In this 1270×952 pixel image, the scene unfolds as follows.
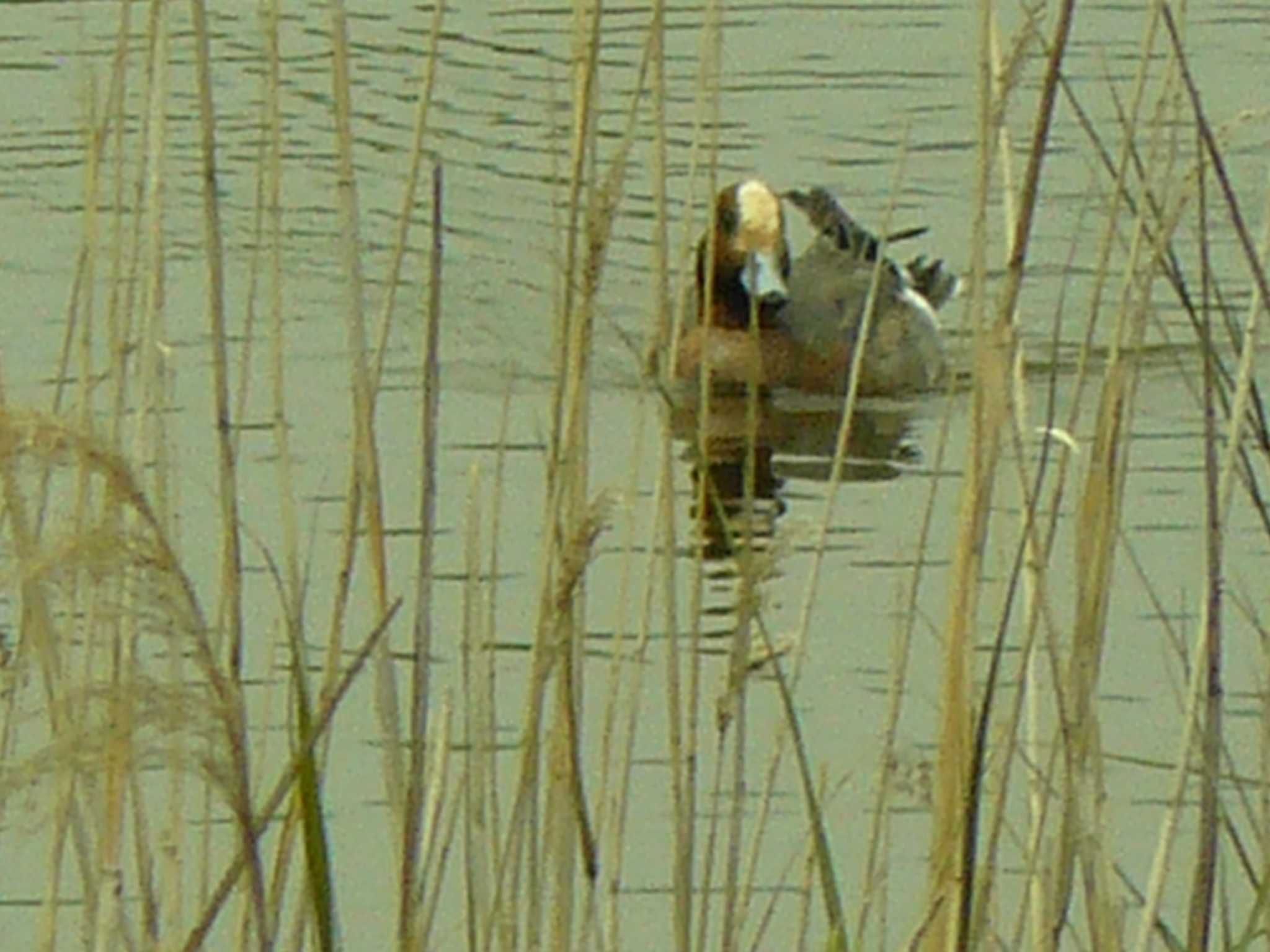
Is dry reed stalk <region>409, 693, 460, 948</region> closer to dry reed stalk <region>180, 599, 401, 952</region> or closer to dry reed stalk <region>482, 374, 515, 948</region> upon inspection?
dry reed stalk <region>482, 374, 515, 948</region>

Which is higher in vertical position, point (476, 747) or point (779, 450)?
point (476, 747)

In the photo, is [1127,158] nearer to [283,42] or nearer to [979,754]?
[979,754]

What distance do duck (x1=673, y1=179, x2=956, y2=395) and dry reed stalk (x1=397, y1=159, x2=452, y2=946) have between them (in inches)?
202

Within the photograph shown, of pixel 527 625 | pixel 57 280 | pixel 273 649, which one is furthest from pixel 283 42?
pixel 273 649

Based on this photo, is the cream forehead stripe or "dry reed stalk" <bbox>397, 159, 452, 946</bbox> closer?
"dry reed stalk" <bbox>397, 159, 452, 946</bbox>

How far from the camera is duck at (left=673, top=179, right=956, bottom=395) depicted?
8.08 meters

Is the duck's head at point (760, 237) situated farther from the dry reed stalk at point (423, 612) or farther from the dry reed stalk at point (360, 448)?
the dry reed stalk at point (423, 612)

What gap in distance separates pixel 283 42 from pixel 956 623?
8027 mm

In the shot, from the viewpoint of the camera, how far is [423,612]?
260 centimetres

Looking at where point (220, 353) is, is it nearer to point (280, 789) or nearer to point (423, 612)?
point (423, 612)

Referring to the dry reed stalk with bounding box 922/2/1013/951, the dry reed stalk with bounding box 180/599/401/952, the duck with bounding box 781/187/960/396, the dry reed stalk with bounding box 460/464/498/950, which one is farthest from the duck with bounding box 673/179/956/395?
the dry reed stalk with bounding box 180/599/401/952

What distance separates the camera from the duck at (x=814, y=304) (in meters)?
8.08

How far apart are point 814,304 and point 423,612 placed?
6010mm

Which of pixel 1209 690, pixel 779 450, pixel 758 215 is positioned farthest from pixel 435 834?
pixel 758 215
